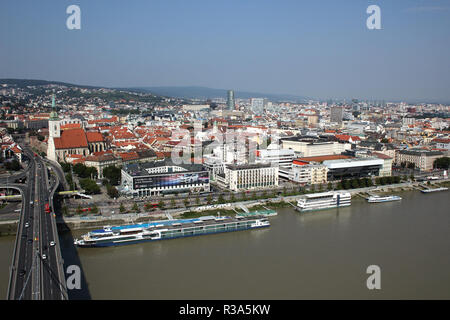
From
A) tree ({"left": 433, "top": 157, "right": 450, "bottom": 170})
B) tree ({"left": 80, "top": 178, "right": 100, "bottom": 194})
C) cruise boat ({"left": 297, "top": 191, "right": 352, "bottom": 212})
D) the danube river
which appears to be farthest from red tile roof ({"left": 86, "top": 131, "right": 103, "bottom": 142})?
tree ({"left": 433, "top": 157, "right": 450, "bottom": 170})

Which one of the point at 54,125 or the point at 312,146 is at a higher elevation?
the point at 54,125

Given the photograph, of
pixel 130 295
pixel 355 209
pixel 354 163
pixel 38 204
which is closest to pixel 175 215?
pixel 38 204

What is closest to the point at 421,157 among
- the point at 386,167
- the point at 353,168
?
the point at 386,167

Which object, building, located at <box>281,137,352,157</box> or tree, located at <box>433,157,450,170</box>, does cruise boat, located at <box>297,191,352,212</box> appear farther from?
tree, located at <box>433,157,450,170</box>

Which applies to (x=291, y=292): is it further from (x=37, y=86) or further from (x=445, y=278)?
(x=37, y=86)

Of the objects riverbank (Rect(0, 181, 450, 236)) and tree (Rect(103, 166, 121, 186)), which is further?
tree (Rect(103, 166, 121, 186))

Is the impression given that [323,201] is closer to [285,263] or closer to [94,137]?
[285,263]
